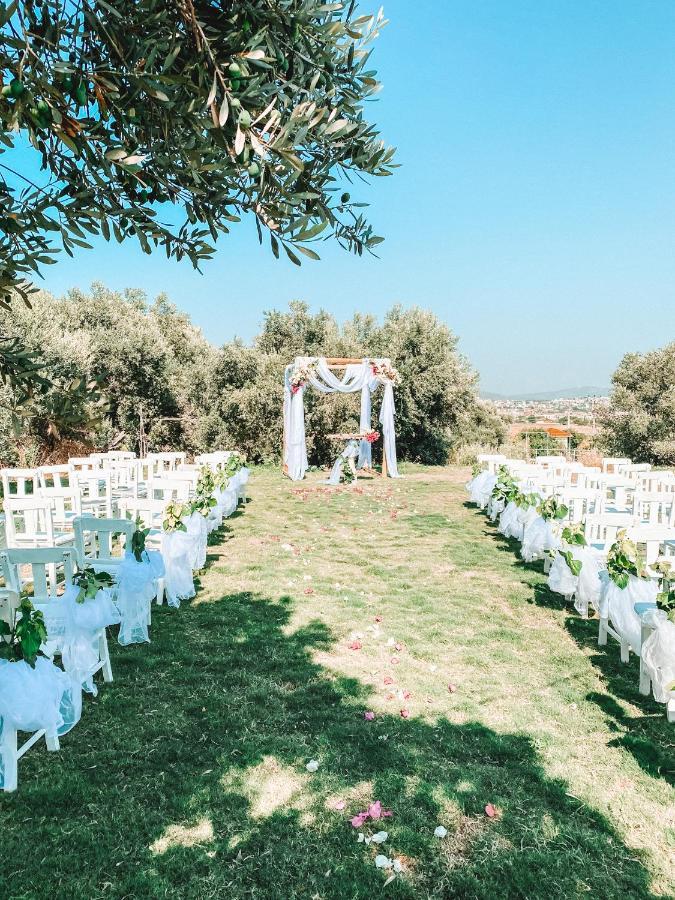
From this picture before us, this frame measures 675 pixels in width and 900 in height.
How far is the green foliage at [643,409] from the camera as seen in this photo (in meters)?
20.4

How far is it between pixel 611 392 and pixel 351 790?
22.4 meters

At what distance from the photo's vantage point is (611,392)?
22.3 m

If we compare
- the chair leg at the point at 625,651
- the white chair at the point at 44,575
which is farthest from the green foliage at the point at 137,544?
the chair leg at the point at 625,651

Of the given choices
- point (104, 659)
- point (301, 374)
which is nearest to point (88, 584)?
point (104, 659)

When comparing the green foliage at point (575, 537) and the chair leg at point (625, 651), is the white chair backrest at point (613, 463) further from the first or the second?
the chair leg at point (625, 651)

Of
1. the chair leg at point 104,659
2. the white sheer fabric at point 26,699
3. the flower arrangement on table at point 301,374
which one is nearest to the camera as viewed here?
the white sheer fabric at point 26,699

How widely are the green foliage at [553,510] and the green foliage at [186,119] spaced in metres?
5.43

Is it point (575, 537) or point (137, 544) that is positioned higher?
point (137, 544)

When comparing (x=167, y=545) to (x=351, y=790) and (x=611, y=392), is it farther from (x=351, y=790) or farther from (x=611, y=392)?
(x=611, y=392)

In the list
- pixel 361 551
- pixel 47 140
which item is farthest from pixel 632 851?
pixel 361 551

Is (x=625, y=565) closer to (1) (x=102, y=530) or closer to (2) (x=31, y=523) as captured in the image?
(1) (x=102, y=530)

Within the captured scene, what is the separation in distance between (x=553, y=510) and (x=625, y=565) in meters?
2.60

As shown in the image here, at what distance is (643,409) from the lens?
21094mm

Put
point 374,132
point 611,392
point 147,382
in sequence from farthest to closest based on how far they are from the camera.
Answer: point 611,392, point 147,382, point 374,132
